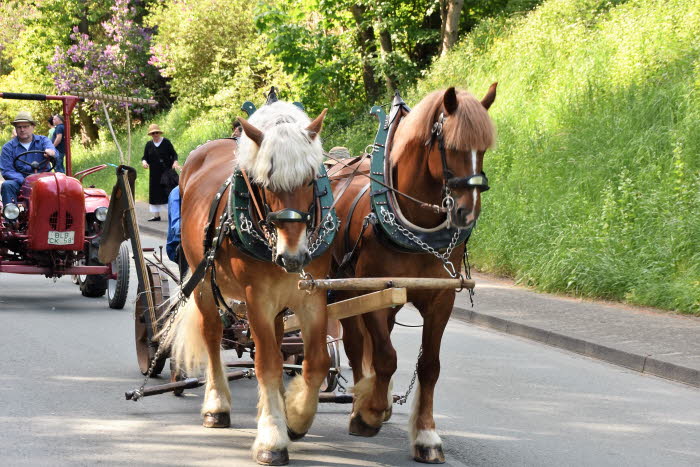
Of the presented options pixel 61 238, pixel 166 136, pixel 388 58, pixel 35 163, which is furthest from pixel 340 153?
pixel 166 136

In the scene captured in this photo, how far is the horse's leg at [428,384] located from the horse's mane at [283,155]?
44.2 inches

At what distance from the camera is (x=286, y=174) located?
5.17 meters

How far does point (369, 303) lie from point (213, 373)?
5.28ft

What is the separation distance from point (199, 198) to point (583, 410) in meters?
3.01

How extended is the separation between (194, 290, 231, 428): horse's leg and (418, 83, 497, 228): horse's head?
1.92m

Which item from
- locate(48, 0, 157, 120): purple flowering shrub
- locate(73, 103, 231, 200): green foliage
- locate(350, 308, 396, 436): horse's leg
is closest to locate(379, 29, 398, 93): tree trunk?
locate(73, 103, 231, 200): green foliage

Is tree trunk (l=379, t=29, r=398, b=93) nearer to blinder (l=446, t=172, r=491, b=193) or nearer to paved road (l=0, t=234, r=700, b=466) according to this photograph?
paved road (l=0, t=234, r=700, b=466)

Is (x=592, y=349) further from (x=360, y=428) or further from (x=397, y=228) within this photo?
(x=397, y=228)

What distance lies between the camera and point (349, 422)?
6.38 m

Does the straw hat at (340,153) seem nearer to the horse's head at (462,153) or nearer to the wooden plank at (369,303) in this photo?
the wooden plank at (369,303)

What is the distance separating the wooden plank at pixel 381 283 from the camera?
17.3 feet

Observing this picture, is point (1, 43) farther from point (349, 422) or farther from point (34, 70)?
point (349, 422)

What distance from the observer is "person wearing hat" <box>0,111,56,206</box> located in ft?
39.2

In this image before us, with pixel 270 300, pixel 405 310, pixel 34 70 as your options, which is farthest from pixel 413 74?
pixel 34 70
